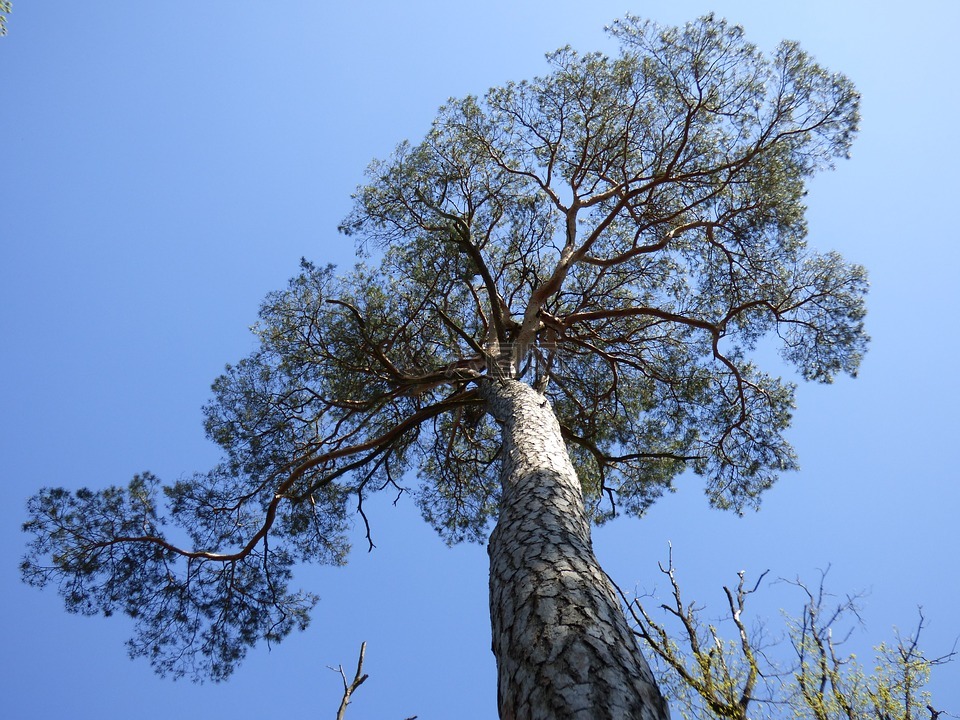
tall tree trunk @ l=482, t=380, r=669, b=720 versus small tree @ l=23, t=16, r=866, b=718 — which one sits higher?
small tree @ l=23, t=16, r=866, b=718

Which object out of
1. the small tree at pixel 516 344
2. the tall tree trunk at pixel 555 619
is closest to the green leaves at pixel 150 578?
the small tree at pixel 516 344

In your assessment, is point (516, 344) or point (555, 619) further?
point (516, 344)

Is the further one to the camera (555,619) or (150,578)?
(150,578)

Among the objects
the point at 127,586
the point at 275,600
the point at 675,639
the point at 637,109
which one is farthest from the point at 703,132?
the point at 127,586

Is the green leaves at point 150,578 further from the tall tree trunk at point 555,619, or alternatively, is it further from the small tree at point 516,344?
the tall tree trunk at point 555,619

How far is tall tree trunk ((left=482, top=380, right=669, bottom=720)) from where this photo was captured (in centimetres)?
200

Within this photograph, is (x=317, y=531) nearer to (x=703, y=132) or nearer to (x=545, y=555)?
(x=545, y=555)

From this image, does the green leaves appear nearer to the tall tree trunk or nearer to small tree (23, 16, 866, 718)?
small tree (23, 16, 866, 718)

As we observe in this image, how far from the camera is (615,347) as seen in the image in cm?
761

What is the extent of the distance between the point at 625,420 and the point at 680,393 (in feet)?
2.30

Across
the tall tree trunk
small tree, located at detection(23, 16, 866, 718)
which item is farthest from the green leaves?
the tall tree trunk

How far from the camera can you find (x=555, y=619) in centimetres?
239

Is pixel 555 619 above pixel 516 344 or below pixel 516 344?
below

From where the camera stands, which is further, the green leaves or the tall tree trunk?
the green leaves
